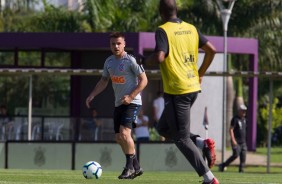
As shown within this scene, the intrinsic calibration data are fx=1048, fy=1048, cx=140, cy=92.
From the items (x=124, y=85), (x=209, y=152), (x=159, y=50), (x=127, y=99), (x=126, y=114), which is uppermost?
(x=159, y=50)

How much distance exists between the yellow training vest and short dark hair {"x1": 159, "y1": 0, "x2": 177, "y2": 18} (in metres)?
0.11

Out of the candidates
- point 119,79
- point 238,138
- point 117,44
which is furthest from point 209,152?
point 238,138

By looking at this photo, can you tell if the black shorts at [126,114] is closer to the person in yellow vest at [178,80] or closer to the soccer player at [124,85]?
the soccer player at [124,85]

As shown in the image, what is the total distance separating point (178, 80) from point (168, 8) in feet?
2.53

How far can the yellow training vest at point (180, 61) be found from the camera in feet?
35.6

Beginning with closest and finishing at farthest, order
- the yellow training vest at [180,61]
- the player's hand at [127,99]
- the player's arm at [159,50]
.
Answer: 1. the player's arm at [159,50]
2. the yellow training vest at [180,61]
3. the player's hand at [127,99]

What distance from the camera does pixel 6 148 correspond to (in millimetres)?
25422

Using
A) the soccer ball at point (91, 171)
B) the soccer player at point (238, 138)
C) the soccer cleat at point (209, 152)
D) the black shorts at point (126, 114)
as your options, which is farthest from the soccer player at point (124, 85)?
the soccer player at point (238, 138)

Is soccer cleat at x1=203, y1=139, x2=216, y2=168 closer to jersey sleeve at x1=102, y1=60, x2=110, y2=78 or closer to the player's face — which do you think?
the player's face

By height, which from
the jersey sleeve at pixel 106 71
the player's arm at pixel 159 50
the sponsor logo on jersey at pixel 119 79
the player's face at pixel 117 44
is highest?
the player's face at pixel 117 44

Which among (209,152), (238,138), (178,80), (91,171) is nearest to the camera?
(178,80)

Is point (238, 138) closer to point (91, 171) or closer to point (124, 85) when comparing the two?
point (91, 171)

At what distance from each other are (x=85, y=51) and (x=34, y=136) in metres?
8.08

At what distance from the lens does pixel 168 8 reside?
10711 mm
